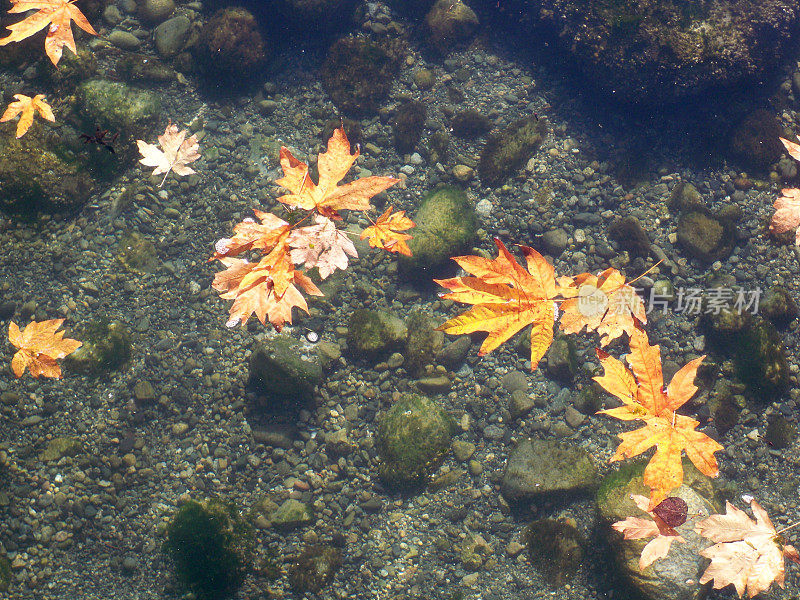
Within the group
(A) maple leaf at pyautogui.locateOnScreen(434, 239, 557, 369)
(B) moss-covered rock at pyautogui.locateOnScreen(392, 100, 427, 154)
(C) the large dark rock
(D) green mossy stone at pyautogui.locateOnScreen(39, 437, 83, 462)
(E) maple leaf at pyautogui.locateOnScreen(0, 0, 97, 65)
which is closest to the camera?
(A) maple leaf at pyautogui.locateOnScreen(434, 239, 557, 369)

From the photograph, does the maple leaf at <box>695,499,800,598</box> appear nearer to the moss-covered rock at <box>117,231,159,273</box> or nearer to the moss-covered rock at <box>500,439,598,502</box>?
the moss-covered rock at <box>500,439,598,502</box>

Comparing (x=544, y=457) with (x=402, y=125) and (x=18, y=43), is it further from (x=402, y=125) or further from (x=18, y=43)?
(x=18, y=43)

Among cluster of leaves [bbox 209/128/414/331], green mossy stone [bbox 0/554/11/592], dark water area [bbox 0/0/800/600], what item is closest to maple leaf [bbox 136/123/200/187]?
dark water area [bbox 0/0/800/600]

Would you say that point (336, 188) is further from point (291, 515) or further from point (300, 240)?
point (291, 515)

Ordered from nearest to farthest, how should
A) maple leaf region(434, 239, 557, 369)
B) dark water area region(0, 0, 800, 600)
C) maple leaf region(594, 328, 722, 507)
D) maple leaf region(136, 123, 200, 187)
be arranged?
maple leaf region(434, 239, 557, 369) < maple leaf region(594, 328, 722, 507) < dark water area region(0, 0, 800, 600) < maple leaf region(136, 123, 200, 187)

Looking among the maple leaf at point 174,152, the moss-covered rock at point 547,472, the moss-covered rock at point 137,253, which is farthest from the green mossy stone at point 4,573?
the moss-covered rock at point 547,472
